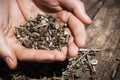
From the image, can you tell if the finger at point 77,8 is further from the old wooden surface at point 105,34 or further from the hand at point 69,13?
the old wooden surface at point 105,34

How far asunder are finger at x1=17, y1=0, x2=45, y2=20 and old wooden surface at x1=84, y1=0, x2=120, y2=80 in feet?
1.34

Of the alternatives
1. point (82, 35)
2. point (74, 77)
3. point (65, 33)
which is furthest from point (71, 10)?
point (74, 77)

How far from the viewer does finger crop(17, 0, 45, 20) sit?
2449mm

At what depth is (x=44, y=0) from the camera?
2.43 meters

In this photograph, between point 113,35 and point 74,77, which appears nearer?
point 74,77

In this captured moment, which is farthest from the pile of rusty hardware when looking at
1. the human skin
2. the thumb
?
the thumb

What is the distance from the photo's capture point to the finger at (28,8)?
8.04 ft

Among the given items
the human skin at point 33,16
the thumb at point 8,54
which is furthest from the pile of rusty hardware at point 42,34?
the thumb at point 8,54

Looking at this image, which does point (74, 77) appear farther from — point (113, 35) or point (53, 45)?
point (113, 35)

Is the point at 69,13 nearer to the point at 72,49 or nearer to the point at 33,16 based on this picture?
the point at 33,16

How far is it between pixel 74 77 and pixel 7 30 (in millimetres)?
550

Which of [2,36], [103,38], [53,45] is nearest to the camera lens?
[2,36]

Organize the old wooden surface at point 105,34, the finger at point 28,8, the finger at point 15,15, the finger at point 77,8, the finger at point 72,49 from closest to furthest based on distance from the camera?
the finger at point 72,49 → the old wooden surface at point 105,34 → the finger at point 77,8 → the finger at point 15,15 → the finger at point 28,8

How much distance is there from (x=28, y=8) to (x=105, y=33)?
0.59 metres
